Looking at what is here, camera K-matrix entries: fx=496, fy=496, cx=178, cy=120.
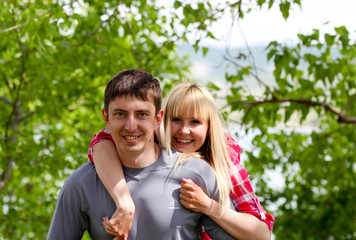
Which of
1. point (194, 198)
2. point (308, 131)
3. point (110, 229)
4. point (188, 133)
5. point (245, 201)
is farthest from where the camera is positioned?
point (308, 131)

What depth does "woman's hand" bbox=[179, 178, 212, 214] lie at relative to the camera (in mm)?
2062

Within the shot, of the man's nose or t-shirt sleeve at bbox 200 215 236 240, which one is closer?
the man's nose

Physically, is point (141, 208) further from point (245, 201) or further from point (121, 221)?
point (245, 201)

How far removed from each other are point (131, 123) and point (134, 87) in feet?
0.50

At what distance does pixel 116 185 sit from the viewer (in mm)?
2023

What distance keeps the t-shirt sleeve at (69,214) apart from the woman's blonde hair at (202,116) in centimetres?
47

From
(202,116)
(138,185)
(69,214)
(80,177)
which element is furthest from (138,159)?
(202,116)

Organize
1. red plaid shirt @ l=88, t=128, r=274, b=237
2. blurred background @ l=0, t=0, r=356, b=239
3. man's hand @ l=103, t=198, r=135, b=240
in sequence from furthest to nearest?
blurred background @ l=0, t=0, r=356, b=239 < red plaid shirt @ l=88, t=128, r=274, b=237 < man's hand @ l=103, t=198, r=135, b=240

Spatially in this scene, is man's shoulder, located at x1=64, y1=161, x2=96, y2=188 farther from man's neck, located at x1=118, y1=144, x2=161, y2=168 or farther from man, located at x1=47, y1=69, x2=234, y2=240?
man's neck, located at x1=118, y1=144, x2=161, y2=168

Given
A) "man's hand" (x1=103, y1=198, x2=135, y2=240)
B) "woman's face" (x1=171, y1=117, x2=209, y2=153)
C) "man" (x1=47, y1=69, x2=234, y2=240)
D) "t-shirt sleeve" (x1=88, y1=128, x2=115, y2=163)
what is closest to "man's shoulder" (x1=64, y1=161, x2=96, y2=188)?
"man" (x1=47, y1=69, x2=234, y2=240)

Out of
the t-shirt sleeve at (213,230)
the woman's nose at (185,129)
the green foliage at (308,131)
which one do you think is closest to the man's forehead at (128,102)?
the woman's nose at (185,129)

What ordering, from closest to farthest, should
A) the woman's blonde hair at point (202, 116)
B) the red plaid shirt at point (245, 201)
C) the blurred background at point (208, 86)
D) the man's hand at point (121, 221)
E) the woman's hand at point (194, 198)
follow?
1. the man's hand at point (121, 221)
2. the woman's hand at point (194, 198)
3. the red plaid shirt at point (245, 201)
4. the woman's blonde hair at point (202, 116)
5. the blurred background at point (208, 86)

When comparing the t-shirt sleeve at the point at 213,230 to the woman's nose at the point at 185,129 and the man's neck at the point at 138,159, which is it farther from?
the woman's nose at the point at 185,129

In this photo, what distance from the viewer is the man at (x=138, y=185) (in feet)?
6.66
